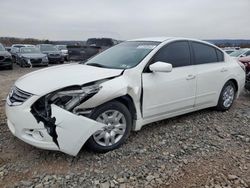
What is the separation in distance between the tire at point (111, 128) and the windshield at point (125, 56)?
0.74 metres

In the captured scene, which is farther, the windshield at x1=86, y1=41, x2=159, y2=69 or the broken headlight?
the windshield at x1=86, y1=41, x2=159, y2=69

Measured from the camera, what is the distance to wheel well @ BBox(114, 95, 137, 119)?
3840mm

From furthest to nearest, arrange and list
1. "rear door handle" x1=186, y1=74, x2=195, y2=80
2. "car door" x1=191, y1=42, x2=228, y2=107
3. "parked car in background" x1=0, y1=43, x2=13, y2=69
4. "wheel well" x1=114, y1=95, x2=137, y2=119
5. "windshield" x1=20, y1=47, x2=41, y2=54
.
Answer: "windshield" x1=20, y1=47, x2=41, y2=54, "parked car in background" x1=0, y1=43, x2=13, y2=69, "car door" x1=191, y1=42, x2=228, y2=107, "rear door handle" x1=186, y1=74, x2=195, y2=80, "wheel well" x1=114, y1=95, x2=137, y2=119

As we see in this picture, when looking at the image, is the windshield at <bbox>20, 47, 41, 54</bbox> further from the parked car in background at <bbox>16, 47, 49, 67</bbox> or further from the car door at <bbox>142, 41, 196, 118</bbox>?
the car door at <bbox>142, 41, 196, 118</bbox>

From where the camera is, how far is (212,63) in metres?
5.38

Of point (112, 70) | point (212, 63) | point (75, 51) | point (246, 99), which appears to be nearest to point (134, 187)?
point (112, 70)

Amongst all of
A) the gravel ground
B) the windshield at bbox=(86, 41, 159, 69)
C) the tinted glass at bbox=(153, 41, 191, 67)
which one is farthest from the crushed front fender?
the tinted glass at bbox=(153, 41, 191, 67)

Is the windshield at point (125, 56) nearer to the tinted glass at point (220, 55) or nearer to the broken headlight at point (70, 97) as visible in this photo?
the broken headlight at point (70, 97)

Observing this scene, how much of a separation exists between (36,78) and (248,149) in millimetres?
3124

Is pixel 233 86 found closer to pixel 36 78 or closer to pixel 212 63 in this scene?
pixel 212 63

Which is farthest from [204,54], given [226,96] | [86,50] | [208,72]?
[86,50]

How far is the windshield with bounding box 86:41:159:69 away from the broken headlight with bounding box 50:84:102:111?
3.15 feet

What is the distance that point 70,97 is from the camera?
341 cm

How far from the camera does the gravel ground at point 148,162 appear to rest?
3135 mm
